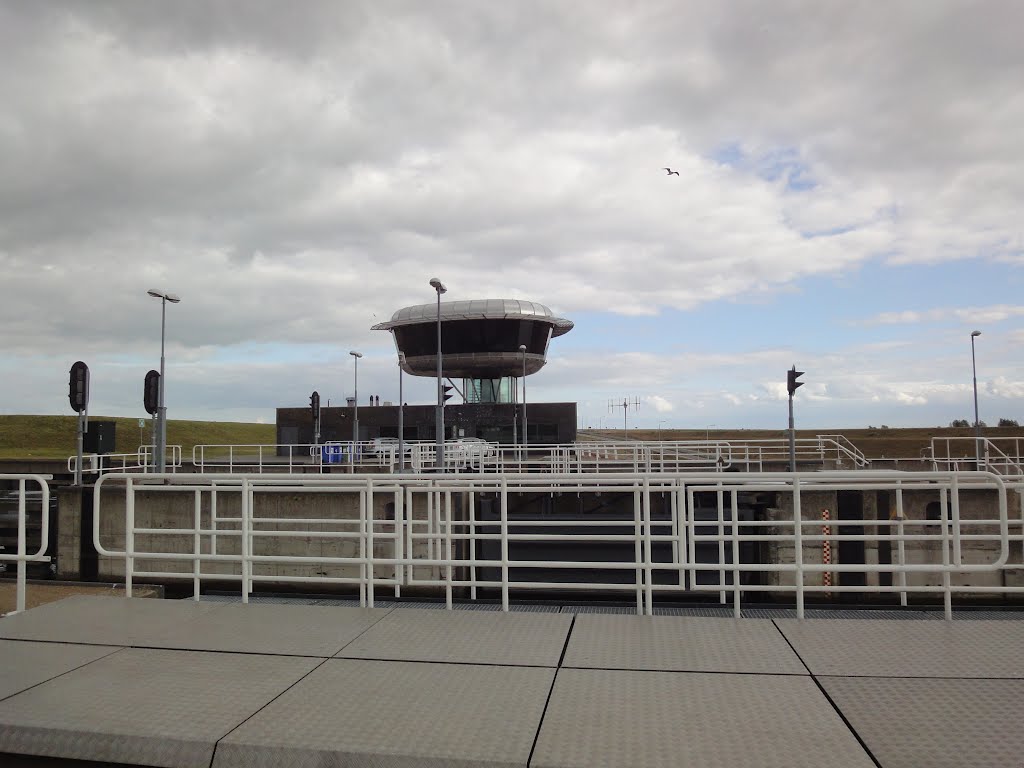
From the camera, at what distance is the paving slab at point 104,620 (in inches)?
231

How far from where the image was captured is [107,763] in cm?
391

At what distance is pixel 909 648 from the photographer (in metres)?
5.26

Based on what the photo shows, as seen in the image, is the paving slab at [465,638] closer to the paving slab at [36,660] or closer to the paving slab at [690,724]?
the paving slab at [690,724]

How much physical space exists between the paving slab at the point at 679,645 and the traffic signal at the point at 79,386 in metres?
16.1

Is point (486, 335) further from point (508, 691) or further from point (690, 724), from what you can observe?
point (690, 724)

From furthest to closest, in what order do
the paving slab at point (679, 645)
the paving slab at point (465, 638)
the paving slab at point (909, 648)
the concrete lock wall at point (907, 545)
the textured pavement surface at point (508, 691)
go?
1. the concrete lock wall at point (907, 545)
2. the paving slab at point (465, 638)
3. the paving slab at point (679, 645)
4. the paving slab at point (909, 648)
5. the textured pavement surface at point (508, 691)

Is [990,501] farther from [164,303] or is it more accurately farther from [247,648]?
[164,303]

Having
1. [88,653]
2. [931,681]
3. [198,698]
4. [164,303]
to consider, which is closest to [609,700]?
[931,681]

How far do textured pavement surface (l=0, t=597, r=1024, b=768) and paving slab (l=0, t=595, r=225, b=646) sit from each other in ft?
0.12

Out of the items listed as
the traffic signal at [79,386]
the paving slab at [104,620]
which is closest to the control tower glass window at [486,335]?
the traffic signal at [79,386]

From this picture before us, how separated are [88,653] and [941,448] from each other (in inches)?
2967

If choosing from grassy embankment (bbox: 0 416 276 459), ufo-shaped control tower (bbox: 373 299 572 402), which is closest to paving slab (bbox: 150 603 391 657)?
ufo-shaped control tower (bbox: 373 299 572 402)

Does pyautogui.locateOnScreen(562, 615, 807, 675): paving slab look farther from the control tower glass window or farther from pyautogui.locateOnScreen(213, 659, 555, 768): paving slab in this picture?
the control tower glass window

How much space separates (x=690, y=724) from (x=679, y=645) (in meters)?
1.49
